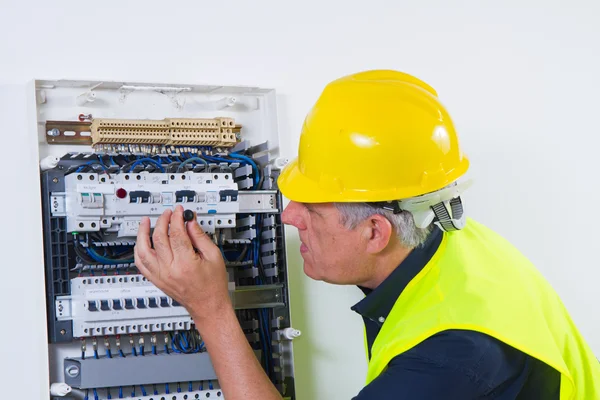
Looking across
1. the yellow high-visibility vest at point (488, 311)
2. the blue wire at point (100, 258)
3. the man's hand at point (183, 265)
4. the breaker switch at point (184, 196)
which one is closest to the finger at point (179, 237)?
the man's hand at point (183, 265)

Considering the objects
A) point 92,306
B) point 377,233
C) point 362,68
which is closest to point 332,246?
point 377,233

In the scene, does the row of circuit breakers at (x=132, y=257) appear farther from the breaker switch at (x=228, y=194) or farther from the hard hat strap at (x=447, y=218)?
the hard hat strap at (x=447, y=218)

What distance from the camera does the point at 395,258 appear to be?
1578mm

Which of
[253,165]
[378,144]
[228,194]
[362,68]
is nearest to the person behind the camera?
[378,144]

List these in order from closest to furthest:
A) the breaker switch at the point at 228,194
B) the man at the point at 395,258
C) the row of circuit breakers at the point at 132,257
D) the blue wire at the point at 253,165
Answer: the man at the point at 395,258 → the row of circuit breakers at the point at 132,257 → the breaker switch at the point at 228,194 → the blue wire at the point at 253,165

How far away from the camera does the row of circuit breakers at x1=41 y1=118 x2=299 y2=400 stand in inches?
68.4

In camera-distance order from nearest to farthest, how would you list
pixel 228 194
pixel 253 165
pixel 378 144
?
1. pixel 378 144
2. pixel 228 194
3. pixel 253 165

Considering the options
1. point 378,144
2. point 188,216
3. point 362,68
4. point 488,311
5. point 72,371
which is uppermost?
point 362,68

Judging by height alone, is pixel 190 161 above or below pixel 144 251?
above

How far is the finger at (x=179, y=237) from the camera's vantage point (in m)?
1.66

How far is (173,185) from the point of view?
1.82 metres

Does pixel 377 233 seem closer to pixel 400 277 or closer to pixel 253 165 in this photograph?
pixel 400 277

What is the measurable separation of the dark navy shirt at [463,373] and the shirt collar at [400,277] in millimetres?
180

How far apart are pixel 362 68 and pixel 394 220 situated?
Result: 0.79m
